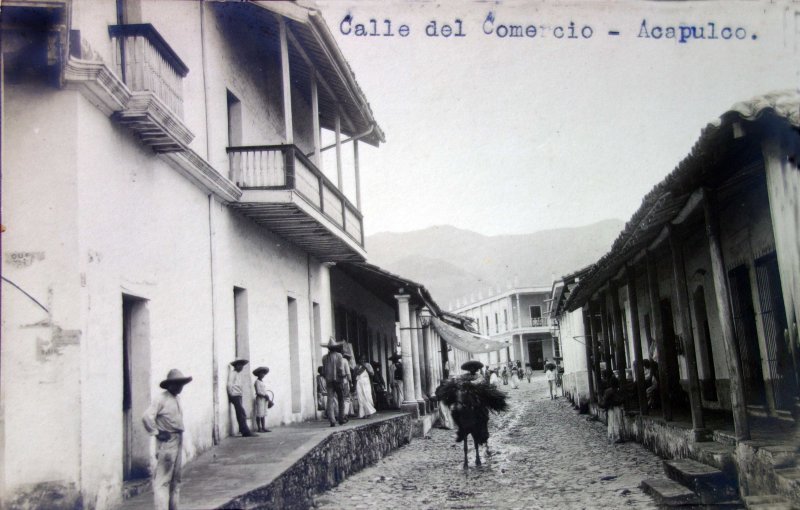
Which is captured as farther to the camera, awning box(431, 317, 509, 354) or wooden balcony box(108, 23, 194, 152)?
awning box(431, 317, 509, 354)

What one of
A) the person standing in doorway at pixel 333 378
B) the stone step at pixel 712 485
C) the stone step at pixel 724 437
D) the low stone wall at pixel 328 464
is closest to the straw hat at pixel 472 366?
the low stone wall at pixel 328 464

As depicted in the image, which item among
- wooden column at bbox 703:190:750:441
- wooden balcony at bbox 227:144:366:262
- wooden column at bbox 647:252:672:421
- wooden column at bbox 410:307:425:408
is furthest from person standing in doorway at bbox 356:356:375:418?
wooden column at bbox 703:190:750:441

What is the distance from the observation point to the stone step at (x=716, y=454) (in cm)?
772

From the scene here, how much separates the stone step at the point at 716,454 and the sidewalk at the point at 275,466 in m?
4.45

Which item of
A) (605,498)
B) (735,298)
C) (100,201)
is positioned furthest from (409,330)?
(100,201)

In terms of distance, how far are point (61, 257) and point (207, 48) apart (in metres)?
5.51

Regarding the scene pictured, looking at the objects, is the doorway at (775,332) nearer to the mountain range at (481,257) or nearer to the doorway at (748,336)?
the doorway at (748,336)

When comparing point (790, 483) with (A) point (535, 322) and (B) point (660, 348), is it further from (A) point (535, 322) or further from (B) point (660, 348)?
(A) point (535, 322)

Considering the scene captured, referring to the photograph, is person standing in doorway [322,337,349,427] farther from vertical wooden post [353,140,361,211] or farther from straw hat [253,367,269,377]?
vertical wooden post [353,140,361,211]

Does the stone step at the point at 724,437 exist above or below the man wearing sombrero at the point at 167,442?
below

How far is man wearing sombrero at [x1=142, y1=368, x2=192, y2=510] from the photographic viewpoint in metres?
6.30

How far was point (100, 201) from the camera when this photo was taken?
7082mm

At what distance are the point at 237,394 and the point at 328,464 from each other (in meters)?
1.79

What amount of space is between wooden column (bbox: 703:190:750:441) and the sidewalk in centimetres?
456
